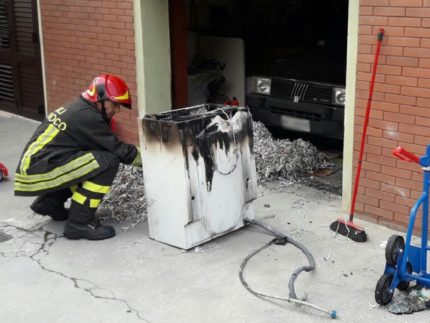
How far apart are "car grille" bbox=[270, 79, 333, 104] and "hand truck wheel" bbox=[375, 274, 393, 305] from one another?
3510mm

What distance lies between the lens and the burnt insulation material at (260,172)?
576cm

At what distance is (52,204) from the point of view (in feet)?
18.1

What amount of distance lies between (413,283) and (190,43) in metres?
5.83

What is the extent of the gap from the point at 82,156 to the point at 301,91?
320 centimetres

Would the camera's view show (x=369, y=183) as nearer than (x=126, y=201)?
Yes

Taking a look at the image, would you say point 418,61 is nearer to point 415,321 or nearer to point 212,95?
point 415,321

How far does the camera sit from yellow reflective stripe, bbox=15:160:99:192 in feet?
16.6

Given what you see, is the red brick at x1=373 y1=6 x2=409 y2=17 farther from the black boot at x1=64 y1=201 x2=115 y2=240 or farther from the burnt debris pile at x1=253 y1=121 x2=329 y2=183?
the black boot at x1=64 y1=201 x2=115 y2=240

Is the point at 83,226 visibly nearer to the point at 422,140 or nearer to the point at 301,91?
the point at 422,140

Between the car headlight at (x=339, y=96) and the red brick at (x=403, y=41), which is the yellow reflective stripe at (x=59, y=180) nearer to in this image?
the red brick at (x=403, y=41)

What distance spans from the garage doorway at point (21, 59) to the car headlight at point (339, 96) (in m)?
4.32

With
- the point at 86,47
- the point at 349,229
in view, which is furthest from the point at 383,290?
the point at 86,47

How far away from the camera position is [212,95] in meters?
8.90

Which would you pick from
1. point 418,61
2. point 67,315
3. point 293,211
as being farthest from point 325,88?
point 67,315
